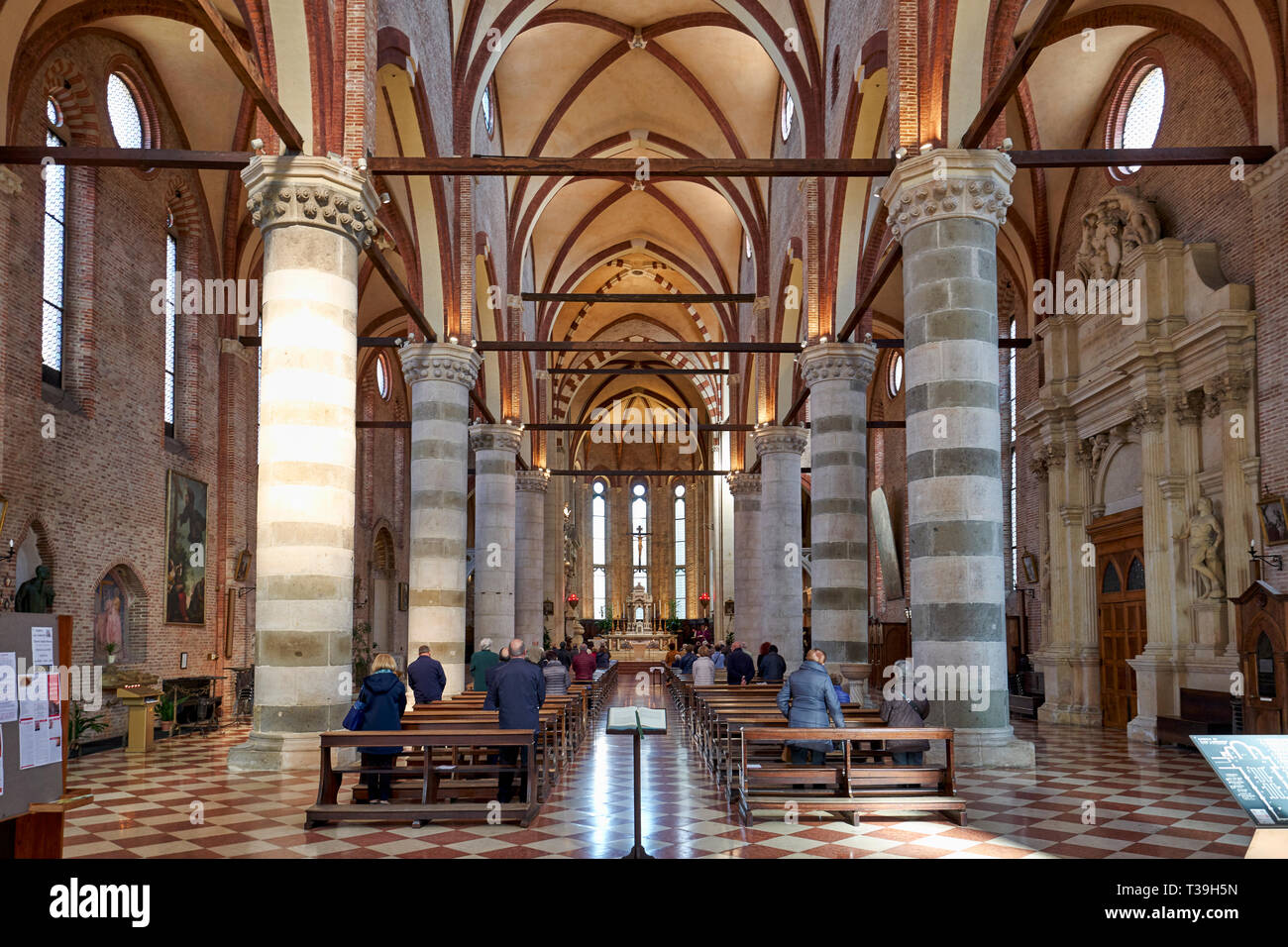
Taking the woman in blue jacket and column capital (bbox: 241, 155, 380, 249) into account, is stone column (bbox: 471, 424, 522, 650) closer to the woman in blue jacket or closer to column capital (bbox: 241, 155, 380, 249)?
column capital (bbox: 241, 155, 380, 249)

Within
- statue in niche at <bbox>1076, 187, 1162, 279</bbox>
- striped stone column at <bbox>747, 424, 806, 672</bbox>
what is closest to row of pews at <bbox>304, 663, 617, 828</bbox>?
→ statue in niche at <bbox>1076, 187, 1162, 279</bbox>

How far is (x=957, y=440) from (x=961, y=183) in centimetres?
300

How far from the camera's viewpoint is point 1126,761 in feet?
42.7

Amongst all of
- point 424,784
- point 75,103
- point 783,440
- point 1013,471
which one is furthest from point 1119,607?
point 75,103

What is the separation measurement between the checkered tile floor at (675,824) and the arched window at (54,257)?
6760 millimetres

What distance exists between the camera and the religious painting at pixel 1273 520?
13039mm

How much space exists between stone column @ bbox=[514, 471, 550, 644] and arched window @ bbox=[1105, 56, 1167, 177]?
717 inches

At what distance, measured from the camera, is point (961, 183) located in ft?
40.3

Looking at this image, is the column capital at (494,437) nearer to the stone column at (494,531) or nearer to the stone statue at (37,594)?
the stone column at (494,531)

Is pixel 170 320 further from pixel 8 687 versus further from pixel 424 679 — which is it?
pixel 8 687

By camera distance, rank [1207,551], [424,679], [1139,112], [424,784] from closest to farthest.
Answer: [424,784] → [424,679] → [1207,551] → [1139,112]

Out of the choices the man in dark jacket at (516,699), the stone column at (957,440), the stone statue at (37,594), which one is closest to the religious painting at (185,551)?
the stone statue at (37,594)

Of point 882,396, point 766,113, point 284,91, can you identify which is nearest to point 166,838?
point 284,91

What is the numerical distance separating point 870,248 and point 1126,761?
9.62 metres
